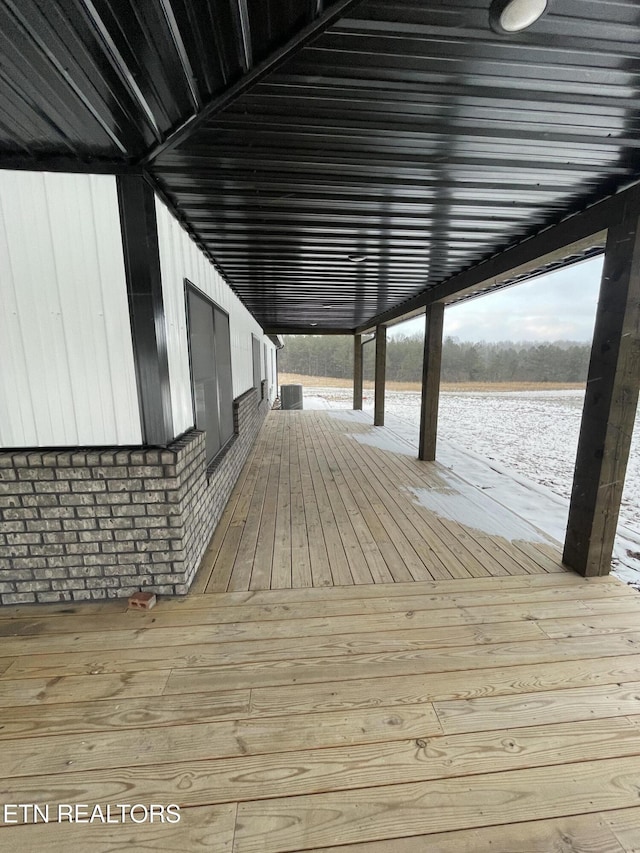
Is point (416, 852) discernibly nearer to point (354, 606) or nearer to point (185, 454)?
point (354, 606)

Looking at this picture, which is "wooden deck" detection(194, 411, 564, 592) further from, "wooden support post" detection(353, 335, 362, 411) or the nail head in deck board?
"wooden support post" detection(353, 335, 362, 411)

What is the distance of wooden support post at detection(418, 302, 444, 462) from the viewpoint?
5.11 metres

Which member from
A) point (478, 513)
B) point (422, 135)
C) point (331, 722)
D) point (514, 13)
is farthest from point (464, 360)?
point (331, 722)

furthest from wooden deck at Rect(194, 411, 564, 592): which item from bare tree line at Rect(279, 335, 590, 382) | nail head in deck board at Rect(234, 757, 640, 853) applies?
bare tree line at Rect(279, 335, 590, 382)

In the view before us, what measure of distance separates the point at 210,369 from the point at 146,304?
132cm

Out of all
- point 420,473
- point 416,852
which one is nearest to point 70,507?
point 416,852

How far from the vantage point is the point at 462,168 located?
2010 millimetres

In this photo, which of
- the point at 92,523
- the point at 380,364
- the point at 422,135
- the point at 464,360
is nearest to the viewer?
the point at 422,135

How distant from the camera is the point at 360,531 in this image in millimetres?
3039

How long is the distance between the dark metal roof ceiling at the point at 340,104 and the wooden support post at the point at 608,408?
556 mm

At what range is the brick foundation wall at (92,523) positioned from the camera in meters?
1.96

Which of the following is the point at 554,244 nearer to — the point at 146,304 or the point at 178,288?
the point at 178,288

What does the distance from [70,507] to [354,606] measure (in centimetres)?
183

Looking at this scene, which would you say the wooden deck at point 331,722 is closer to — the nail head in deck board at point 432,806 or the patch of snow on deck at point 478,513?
the nail head in deck board at point 432,806
